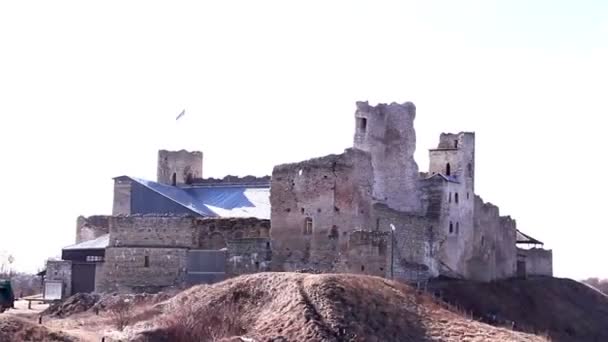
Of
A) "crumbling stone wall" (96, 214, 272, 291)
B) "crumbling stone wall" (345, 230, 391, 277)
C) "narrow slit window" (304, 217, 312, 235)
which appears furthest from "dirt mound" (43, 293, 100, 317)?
"crumbling stone wall" (345, 230, 391, 277)

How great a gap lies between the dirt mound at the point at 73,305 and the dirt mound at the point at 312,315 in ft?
18.7

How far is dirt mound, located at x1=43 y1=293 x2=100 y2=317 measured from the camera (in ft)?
132

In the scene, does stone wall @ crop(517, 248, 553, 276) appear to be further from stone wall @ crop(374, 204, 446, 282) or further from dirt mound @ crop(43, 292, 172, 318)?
dirt mound @ crop(43, 292, 172, 318)

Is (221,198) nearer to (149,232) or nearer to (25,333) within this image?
(149,232)

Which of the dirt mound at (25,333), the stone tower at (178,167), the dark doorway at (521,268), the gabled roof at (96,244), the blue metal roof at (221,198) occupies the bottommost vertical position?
the dirt mound at (25,333)

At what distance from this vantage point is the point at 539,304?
53.1m

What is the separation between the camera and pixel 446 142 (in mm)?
54250

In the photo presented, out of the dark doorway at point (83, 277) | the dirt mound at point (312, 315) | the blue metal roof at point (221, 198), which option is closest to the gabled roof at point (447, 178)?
the blue metal roof at point (221, 198)

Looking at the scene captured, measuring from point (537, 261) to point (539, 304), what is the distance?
9.11 meters

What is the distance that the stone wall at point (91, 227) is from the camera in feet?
174

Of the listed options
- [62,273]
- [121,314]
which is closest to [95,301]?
[62,273]

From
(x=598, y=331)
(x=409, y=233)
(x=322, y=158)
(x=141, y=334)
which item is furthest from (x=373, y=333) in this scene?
(x=598, y=331)

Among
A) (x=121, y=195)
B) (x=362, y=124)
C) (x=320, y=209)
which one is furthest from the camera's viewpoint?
(x=121, y=195)

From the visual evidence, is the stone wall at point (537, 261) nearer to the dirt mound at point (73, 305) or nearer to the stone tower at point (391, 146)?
the stone tower at point (391, 146)
